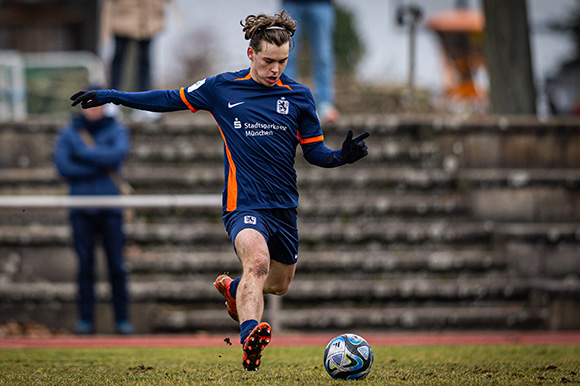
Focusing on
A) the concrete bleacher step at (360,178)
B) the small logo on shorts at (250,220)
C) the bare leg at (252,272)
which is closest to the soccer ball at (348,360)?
the bare leg at (252,272)

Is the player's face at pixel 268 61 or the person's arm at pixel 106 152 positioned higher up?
the player's face at pixel 268 61

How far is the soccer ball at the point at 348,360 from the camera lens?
5.45 metres

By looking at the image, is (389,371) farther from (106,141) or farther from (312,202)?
(312,202)

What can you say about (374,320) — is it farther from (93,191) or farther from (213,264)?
(93,191)

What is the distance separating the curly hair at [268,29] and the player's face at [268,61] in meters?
0.03

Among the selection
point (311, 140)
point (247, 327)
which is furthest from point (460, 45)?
point (247, 327)

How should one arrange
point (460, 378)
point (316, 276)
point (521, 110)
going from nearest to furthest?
point (460, 378), point (316, 276), point (521, 110)

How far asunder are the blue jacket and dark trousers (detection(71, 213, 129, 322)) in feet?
0.43

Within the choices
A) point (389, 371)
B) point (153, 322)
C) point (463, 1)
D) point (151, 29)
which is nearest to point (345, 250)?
point (153, 322)

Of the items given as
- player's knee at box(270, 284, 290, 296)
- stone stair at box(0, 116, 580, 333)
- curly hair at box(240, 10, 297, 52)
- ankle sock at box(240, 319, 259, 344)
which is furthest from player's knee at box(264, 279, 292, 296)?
stone stair at box(0, 116, 580, 333)

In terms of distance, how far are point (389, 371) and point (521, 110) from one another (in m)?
8.29

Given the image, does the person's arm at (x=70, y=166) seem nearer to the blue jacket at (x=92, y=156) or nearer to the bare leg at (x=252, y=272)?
the blue jacket at (x=92, y=156)

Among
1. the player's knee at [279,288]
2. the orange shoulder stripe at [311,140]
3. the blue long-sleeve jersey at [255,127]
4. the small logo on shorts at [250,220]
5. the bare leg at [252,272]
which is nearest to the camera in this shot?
the bare leg at [252,272]

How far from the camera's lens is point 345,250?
1141 centimetres
